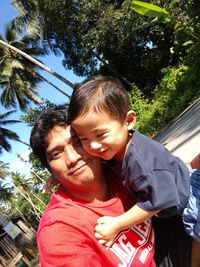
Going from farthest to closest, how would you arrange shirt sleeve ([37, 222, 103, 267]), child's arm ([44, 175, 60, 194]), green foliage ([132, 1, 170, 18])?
1. green foliage ([132, 1, 170, 18])
2. child's arm ([44, 175, 60, 194])
3. shirt sleeve ([37, 222, 103, 267])

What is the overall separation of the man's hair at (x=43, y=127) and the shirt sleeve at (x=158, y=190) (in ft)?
1.68

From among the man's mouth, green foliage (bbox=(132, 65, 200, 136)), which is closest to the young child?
the man's mouth

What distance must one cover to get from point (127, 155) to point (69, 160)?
0.34 meters

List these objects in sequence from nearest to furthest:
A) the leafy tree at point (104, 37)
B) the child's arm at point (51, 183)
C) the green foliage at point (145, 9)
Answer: the child's arm at point (51, 183) → the green foliage at point (145, 9) → the leafy tree at point (104, 37)

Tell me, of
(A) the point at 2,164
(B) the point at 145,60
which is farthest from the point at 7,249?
(A) the point at 2,164

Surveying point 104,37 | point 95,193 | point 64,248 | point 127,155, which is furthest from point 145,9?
point 64,248

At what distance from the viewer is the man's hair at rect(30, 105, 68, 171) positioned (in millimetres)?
2223

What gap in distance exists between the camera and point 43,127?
2.23 metres

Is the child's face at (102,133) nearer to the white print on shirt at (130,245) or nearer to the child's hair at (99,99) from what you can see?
the child's hair at (99,99)

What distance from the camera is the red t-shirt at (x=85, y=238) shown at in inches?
73.4

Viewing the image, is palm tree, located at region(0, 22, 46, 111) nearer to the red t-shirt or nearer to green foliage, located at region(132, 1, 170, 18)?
green foliage, located at region(132, 1, 170, 18)

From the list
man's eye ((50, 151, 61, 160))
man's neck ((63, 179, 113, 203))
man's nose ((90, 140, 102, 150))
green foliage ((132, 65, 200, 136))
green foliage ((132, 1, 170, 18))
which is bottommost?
green foliage ((132, 65, 200, 136))

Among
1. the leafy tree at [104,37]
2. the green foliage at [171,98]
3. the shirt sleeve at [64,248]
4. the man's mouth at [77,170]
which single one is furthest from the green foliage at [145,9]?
the shirt sleeve at [64,248]

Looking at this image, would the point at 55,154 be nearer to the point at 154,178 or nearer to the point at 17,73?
the point at 154,178
